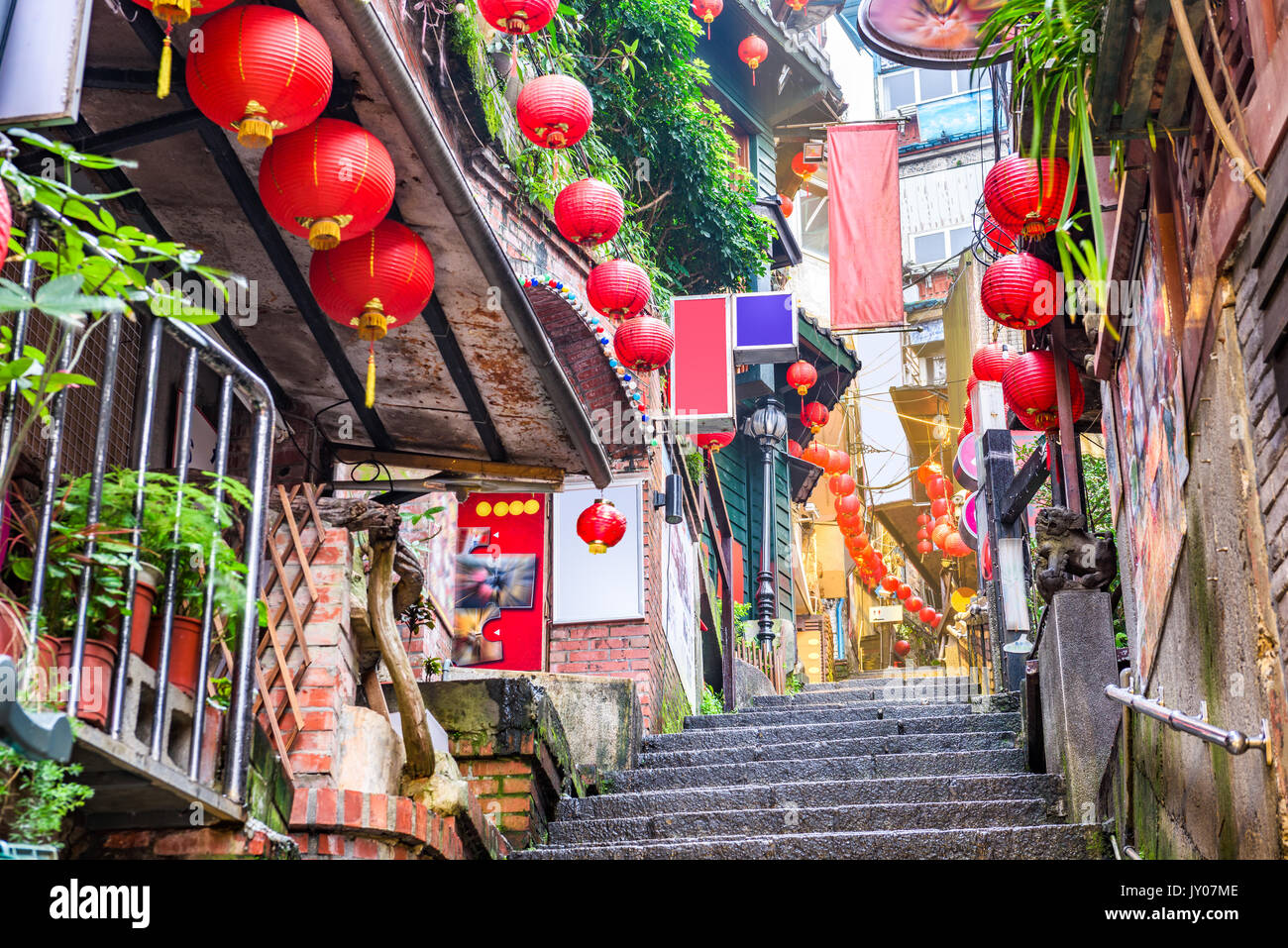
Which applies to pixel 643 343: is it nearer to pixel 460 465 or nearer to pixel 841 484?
pixel 460 465

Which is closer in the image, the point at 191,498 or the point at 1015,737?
the point at 191,498

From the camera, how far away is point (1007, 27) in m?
4.99

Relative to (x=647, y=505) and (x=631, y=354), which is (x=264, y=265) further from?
(x=647, y=505)

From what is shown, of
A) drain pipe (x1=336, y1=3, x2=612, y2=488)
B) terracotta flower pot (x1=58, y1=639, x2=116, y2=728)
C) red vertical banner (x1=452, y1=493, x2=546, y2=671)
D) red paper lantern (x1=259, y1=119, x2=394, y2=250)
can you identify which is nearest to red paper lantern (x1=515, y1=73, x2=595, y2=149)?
drain pipe (x1=336, y1=3, x2=612, y2=488)

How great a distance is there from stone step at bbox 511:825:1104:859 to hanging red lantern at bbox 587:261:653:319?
5606 mm

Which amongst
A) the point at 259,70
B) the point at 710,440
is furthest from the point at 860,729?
the point at 710,440

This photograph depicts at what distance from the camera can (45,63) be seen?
4.32 meters

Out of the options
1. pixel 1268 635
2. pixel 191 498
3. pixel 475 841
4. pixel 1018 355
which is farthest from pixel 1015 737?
pixel 191 498

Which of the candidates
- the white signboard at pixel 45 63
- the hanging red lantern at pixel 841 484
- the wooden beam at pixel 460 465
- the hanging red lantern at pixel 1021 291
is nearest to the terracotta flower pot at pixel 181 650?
the white signboard at pixel 45 63

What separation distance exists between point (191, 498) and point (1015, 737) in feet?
21.0

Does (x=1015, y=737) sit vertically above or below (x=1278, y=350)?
below

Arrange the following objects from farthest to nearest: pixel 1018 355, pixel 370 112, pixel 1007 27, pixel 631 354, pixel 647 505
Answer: pixel 647 505 → pixel 631 354 → pixel 1018 355 → pixel 370 112 → pixel 1007 27

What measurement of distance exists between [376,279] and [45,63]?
1653 mm

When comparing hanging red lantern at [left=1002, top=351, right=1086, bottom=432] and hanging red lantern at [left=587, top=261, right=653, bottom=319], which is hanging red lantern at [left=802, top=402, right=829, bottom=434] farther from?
hanging red lantern at [left=1002, top=351, right=1086, bottom=432]
